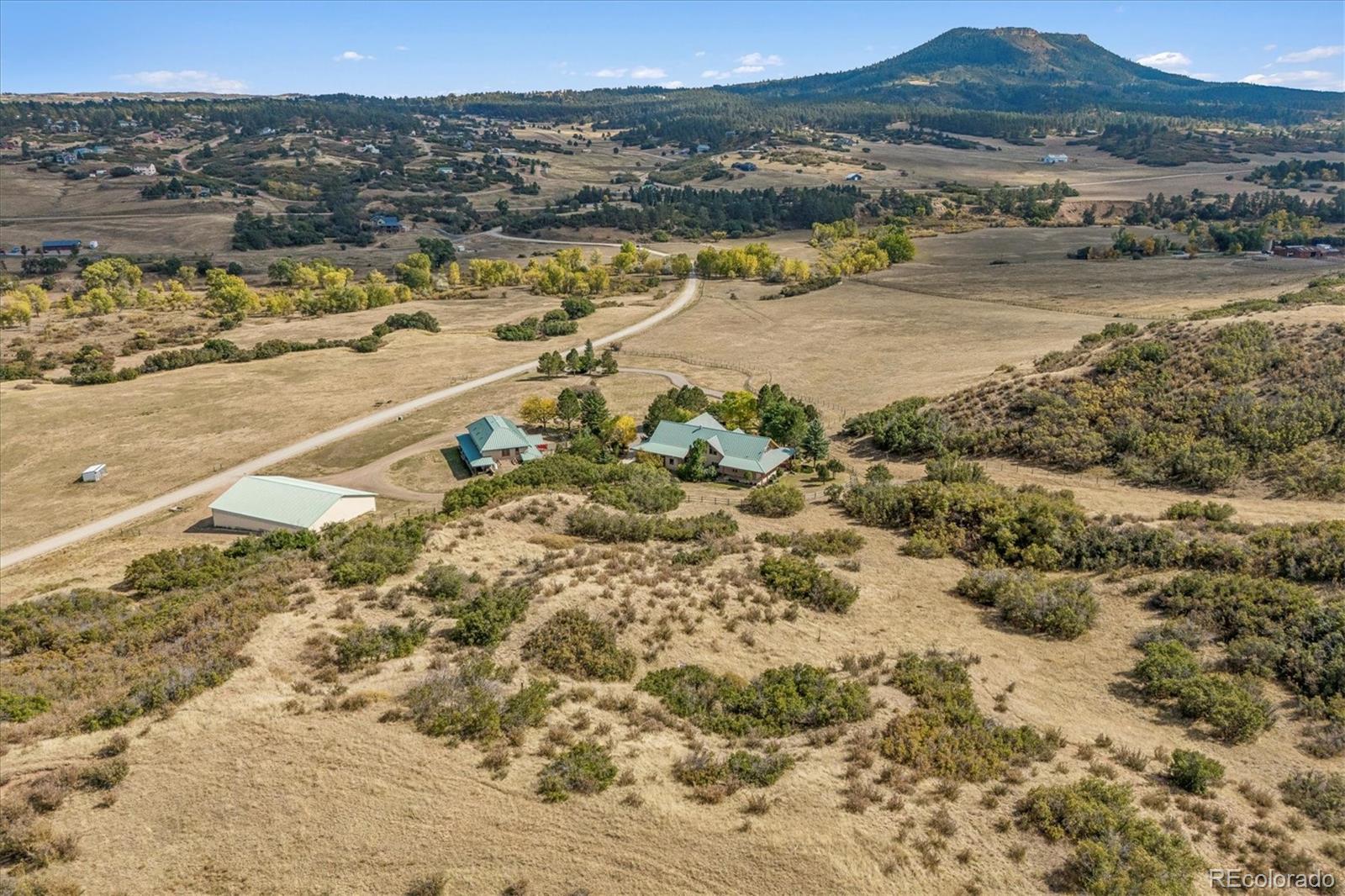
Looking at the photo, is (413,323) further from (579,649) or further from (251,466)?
(579,649)

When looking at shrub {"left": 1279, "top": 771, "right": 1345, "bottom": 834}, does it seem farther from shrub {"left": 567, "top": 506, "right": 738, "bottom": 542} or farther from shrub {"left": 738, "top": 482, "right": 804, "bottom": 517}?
shrub {"left": 738, "top": 482, "right": 804, "bottom": 517}

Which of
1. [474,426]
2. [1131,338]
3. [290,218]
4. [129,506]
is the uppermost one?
[290,218]

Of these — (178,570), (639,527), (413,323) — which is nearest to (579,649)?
(639,527)

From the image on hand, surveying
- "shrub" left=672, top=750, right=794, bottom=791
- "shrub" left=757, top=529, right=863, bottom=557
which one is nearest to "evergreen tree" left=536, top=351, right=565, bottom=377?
"shrub" left=757, top=529, right=863, bottom=557

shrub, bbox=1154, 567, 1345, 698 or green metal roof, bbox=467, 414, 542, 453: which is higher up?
shrub, bbox=1154, 567, 1345, 698

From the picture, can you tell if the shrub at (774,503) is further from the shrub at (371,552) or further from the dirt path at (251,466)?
the dirt path at (251,466)

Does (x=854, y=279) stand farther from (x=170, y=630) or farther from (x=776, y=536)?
(x=170, y=630)

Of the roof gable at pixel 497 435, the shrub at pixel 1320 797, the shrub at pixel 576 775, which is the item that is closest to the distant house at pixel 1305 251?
the roof gable at pixel 497 435

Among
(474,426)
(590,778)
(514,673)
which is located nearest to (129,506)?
(474,426)
